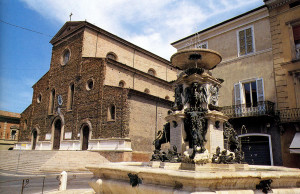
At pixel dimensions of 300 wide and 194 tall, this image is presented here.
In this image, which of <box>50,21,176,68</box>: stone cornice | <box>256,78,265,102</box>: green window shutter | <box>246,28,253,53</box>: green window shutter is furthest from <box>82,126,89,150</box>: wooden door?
<box>246,28,253,53</box>: green window shutter

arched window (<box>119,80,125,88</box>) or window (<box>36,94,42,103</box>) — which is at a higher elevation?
arched window (<box>119,80,125,88</box>)

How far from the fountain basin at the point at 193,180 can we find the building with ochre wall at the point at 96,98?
44.6 ft

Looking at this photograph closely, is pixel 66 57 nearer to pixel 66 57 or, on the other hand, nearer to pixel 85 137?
pixel 66 57

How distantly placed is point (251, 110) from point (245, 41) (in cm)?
498

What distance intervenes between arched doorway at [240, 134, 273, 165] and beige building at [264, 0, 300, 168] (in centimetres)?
87

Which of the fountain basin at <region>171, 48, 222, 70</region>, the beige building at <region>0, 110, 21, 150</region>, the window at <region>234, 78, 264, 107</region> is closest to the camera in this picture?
the fountain basin at <region>171, 48, 222, 70</region>

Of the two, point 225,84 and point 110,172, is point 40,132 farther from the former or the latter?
point 110,172

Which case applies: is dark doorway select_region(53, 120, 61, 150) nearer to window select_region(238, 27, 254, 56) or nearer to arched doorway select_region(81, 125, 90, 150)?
arched doorway select_region(81, 125, 90, 150)

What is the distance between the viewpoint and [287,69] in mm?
14414

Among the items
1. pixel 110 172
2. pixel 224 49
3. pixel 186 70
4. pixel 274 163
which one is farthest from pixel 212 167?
pixel 224 49

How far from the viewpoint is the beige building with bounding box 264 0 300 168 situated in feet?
44.2

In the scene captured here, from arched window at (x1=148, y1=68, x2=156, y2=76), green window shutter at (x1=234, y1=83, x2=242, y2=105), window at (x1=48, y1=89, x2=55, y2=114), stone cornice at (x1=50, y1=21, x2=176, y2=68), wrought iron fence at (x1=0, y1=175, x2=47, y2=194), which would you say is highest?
stone cornice at (x1=50, y1=21, x2=176, y2=68)

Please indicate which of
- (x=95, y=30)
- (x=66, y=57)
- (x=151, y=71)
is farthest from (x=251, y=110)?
(x=66, y=57)

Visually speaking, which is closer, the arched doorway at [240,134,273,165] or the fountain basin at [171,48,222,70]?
the fountain basin at [171,48,222,70]
